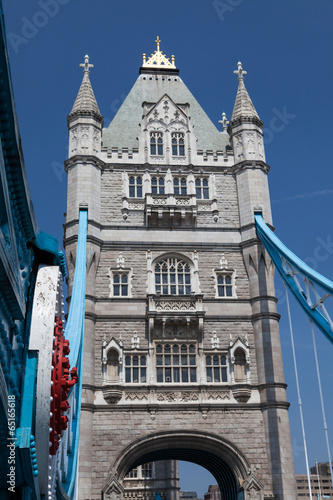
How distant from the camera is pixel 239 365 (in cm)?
2580

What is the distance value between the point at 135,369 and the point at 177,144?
35.9ft

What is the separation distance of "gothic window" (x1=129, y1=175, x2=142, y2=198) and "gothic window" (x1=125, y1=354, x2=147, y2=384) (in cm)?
747

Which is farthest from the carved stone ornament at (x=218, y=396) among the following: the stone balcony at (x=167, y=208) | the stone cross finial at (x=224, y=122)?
the stone cross finial at (x=224, y=122)

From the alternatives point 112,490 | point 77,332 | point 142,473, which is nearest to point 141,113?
point 77,332

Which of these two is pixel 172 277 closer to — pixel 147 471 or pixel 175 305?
pixel 175 305

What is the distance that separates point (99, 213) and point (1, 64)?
2061 centimetres

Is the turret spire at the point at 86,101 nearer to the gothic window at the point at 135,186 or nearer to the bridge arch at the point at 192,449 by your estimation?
the gothic window at the point at 135,186

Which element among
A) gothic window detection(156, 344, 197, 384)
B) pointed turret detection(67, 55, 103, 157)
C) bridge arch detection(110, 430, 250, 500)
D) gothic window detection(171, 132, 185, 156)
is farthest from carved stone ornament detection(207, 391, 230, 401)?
pointed turret detection(67, 55, 103, 157)

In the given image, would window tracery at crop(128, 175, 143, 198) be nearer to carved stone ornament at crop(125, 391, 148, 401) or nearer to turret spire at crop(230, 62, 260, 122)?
turret spire at crop(230, 62, 260, 122)

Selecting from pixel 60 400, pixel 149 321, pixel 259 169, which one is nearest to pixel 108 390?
pixel 149 321

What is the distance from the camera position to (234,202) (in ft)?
95.7

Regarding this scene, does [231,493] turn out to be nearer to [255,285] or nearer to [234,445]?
[234,445]

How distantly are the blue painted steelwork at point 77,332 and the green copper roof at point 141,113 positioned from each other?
5.23m

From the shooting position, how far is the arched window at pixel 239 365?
25544 millimetres
